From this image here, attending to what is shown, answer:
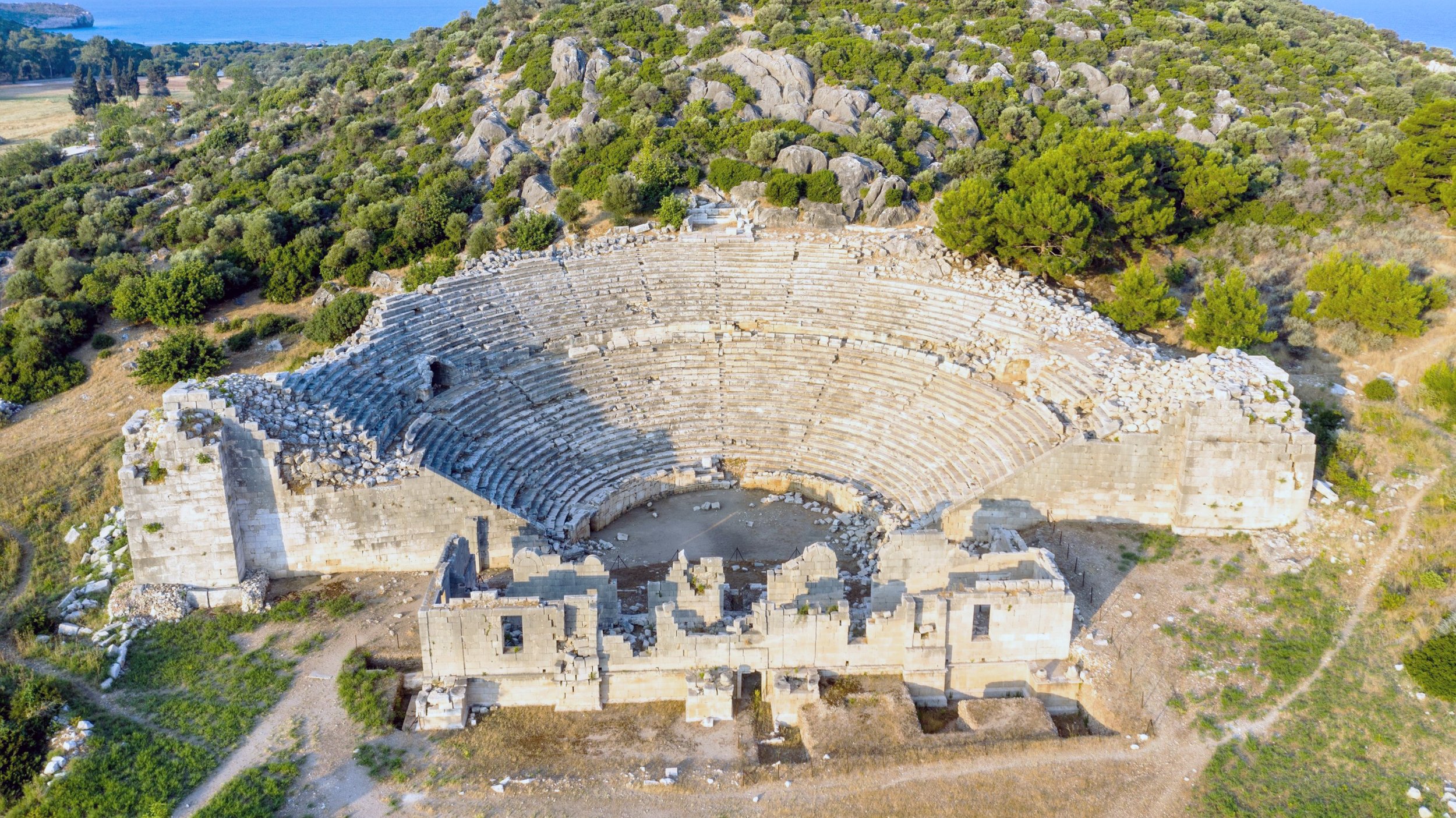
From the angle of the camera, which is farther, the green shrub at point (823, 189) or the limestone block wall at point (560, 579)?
the green shrub at point (823, 189)

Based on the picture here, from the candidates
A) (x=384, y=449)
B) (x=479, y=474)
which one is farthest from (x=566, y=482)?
(x=384, y=449)

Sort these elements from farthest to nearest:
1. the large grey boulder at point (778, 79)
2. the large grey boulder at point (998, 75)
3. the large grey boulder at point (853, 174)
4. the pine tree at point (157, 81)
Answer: the pine tree at point (157, 81), the large grey boulder at point (998, 75), the large grey boulder at point (778, 79), the large grey boulder at point (853, 174)

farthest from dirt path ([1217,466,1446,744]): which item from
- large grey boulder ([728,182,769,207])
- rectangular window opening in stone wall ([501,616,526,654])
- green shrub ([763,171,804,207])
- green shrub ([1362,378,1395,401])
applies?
large grey boulder ([728,182,769,207])

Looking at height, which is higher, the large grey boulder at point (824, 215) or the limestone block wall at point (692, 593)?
the large grey boulder at point (824, 215)

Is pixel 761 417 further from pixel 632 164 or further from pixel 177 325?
pixel 177 325

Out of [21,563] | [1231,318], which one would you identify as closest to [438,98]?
[21,563]

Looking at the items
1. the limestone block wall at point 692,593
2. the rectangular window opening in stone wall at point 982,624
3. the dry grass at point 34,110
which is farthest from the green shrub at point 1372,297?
the dry grass at point 34,110

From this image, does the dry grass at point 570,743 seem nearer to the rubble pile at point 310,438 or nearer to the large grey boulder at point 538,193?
the rubble pile at point 310,438

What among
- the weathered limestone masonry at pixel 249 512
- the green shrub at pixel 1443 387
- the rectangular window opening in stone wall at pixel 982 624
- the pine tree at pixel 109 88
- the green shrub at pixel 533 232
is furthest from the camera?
the pine tree at pixel 109 88
